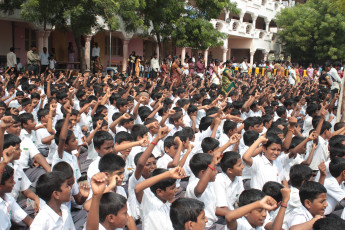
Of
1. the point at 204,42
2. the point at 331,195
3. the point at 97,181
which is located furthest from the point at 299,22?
the point at 97,181

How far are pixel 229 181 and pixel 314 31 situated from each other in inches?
939

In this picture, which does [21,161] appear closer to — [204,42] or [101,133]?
[101,133]

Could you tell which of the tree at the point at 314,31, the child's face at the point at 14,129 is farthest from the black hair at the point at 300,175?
the tree at the point at 314,31

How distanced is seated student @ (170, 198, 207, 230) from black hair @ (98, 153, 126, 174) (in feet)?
3.05

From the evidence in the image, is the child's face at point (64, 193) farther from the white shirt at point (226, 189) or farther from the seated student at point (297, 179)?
the seated student at point (297, 179)

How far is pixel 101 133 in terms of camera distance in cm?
408

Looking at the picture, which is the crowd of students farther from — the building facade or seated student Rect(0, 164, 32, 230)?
the building facade

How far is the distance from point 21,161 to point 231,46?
965 inches

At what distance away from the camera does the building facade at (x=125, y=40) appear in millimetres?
14062

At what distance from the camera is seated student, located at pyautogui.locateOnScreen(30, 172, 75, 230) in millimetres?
2725

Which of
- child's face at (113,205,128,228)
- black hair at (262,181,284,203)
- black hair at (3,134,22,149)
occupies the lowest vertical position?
black hair at (262,181,284,203)

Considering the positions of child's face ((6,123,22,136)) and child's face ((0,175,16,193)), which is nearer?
child's face ((0,175,16,193))

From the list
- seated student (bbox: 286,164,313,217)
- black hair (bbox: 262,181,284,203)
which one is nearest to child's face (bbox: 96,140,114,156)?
black hair (bbox: 262,181,284,203)

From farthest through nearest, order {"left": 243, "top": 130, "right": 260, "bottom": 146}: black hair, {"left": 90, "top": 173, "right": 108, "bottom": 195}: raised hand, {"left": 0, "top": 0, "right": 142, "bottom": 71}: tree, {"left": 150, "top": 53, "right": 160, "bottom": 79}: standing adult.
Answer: {"left": 150, "top": 53, "right": 160, "bottom": 79}: standing adult < {"left": 0, "top": 0, "right": 142, "bottom": 71}: tree < {"left": 243, "top": 130, "right": 260, "bottom": 146}: black hair < {"left": 90, "top": 173, "right": 108, "bottom": 195}: raised hand
